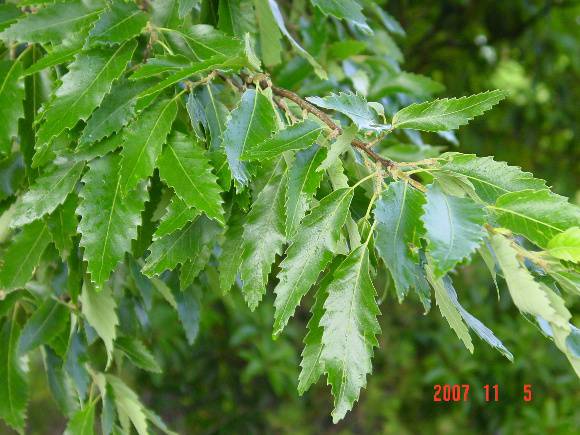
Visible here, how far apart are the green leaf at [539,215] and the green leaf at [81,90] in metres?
0.50

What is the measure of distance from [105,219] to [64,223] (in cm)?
14

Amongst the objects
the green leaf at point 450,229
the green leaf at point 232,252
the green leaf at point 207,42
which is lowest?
the green leaf at point 232,252

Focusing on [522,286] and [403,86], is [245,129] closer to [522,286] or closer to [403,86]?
[522,286]

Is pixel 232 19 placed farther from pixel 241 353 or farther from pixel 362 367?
pixel 241 353

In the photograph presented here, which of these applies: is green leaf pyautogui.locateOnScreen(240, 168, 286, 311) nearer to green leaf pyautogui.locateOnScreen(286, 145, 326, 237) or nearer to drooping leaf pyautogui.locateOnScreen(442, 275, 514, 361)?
green leaf pyautogui.locateOnScreen(286, 145, 326, 237)

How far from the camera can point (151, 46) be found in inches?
41.9

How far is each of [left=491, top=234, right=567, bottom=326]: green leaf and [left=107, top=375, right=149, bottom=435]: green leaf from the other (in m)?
0.66

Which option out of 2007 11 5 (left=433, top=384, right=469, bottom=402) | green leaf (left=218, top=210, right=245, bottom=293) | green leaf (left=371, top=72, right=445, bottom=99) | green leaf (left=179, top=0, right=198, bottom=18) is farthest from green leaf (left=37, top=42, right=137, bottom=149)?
2007 11 5 (left=433, top=384, right=469, bottom=402)

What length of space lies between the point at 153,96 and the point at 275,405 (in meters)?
2.66

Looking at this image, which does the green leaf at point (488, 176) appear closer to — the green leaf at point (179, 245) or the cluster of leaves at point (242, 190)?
the cluster of leaves at point (242, 190)

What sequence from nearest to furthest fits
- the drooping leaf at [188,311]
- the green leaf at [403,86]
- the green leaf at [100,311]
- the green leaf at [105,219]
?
the green leaf at [105,219] < the green leaf at [100,311] < the drooping leaf at [188,311] < the green leaf at [403,86]

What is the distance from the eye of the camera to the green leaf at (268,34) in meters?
1.20

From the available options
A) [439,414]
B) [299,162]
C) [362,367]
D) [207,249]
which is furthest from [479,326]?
[439,414]

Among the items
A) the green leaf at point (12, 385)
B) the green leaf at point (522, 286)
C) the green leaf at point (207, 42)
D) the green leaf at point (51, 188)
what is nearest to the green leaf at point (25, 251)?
the green leaf at point (51, 188)
